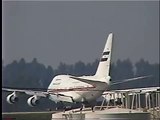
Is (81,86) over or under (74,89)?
over

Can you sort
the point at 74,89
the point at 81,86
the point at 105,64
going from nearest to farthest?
the point at 81,86, the point at 74,89, the point at 105,64

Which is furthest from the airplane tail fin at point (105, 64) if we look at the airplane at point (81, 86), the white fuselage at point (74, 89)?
the white fuselage at point (74, 89)

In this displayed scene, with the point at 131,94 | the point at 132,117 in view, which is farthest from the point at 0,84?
the point at 131,94

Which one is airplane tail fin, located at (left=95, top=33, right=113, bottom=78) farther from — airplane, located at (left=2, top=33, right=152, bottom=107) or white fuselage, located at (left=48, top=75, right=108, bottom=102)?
white fuselage, located at (left=48, top=75, right=108, bottom=102)

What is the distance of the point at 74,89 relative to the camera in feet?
60.5

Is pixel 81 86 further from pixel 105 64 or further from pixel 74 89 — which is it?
pixel 105 64

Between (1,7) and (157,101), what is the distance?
5020 millimetres

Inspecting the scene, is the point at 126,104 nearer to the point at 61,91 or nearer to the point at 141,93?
the point at 141,93

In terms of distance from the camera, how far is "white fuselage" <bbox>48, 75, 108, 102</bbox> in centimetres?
1673

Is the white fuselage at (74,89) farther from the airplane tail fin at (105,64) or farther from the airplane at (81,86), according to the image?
the airplane tail fin at (105,64)

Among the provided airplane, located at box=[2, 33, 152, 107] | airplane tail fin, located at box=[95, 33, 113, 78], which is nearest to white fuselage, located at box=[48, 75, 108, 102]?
airplane, located at box=[2, 33, 152, 107]

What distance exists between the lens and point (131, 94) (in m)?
6.73

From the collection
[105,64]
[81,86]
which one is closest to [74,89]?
[81,86]

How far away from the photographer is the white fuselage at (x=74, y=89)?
54.9 feet
